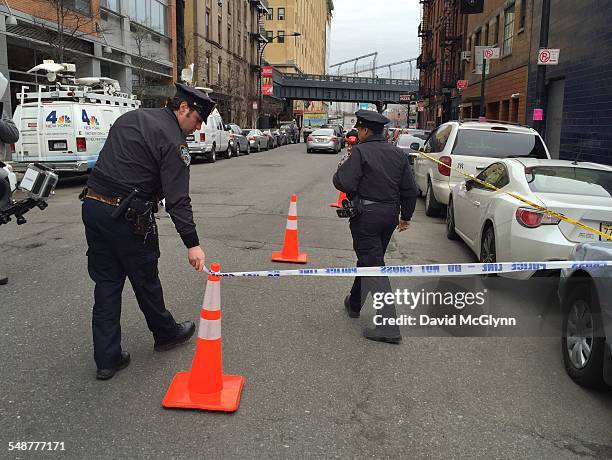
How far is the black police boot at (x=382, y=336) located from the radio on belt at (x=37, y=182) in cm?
377

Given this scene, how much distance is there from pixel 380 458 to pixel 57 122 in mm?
12919

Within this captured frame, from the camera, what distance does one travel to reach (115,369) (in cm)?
391

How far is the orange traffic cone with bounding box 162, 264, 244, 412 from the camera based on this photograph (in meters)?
3.44

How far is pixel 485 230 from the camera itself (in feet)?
21.3

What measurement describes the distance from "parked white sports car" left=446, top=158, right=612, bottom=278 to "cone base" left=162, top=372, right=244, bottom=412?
2.94 metres

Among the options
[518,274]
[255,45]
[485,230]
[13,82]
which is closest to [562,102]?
[485,230]

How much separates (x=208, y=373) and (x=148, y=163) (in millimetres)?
1350

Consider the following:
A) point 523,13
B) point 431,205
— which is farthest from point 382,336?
point 523,13

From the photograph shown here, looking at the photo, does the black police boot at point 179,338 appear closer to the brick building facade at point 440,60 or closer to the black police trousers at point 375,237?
the black police trousers at point 375,237

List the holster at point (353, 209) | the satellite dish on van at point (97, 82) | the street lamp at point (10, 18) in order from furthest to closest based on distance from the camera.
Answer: the street lamp at point (10, 18)
the satellite dish on van at point (97, 82)
the holster at point (353, 209)

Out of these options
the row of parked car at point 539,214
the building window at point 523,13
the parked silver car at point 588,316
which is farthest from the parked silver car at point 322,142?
the parked silver car at point 588,316

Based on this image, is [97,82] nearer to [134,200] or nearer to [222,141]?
[222,141]

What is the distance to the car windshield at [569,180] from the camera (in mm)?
5727

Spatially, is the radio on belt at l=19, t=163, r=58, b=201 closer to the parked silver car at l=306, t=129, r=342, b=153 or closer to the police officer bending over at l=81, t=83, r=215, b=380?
the police officer bending over at l=81, t=83, r=215, b=380
